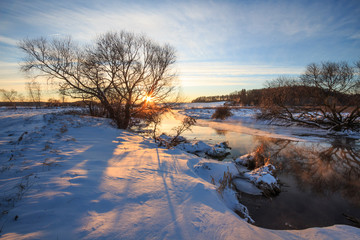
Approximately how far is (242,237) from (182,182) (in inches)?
78.7

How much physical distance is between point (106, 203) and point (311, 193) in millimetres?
6582

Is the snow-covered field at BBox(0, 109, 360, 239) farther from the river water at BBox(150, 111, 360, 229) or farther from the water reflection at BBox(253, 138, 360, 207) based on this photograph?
the water reflection at BBox(253, 138, 360, 207)

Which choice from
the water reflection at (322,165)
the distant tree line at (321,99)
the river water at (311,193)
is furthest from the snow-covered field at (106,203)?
the distant tree line at (321,99)

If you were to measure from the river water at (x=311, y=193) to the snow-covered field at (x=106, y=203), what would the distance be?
572 millimetres

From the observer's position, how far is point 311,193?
17.7 feet

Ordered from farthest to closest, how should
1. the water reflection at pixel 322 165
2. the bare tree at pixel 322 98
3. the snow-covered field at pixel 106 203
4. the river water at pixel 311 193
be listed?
the bare tree at pixel 322 98, the water reflection at pixel 322 165, the river water at pixel 311 193, the snow-covered field at pixel 106 203

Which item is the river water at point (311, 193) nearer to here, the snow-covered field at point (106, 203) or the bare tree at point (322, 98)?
the snow-covered field at point (106, 203)

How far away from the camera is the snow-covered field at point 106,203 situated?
2199 millimetres

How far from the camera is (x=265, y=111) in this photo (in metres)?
20.8

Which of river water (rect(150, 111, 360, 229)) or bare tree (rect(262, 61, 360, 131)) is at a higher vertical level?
bare tree (rect(262, 61, 360, 131))

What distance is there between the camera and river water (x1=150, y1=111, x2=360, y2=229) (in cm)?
409

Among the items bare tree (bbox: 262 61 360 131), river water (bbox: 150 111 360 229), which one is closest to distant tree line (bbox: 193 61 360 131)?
bare tree (bbox: 262 61 360 131)

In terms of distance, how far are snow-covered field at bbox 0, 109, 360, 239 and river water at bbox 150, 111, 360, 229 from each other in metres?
0.57

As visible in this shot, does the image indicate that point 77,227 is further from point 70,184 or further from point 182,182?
point 182,182
